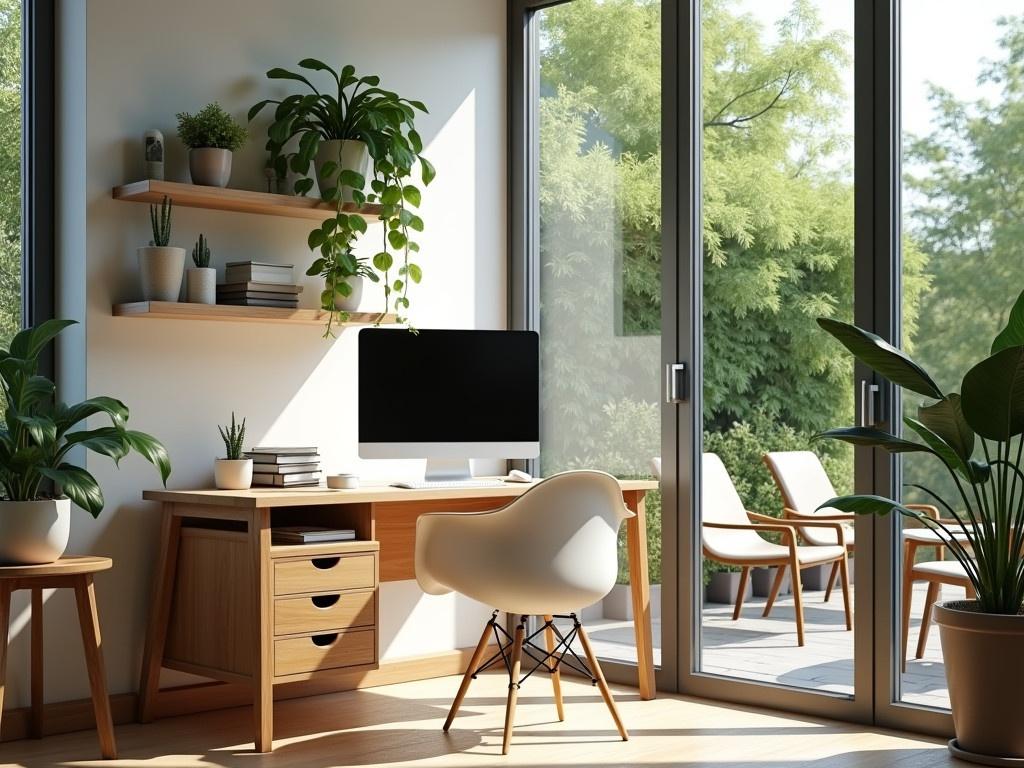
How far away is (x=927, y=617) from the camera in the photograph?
383 centimetres

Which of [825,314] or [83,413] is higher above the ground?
[825,314]

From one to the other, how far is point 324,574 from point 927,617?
176 cm

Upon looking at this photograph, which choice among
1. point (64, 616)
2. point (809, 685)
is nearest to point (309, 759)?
point (64, 616)

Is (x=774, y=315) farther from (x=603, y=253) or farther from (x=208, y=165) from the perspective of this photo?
(x=208, y=165)

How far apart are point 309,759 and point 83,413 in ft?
3.60

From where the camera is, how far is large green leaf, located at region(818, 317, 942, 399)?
346 centimetres

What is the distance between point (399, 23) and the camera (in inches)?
186

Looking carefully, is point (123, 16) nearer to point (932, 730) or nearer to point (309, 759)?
point (309, 759)

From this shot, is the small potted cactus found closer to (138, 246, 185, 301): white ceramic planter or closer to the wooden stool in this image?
(138, 246, 185, 301): white ceramic planter

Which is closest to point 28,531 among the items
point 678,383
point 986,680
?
point 678,383

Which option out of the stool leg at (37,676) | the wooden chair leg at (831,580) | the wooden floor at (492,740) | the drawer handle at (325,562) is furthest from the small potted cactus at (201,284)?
the wooden chair leg at (831,580)

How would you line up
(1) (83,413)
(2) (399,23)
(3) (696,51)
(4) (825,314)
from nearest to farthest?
(1) (83,413)
(4) (825,314)
(3) (696,51)
(2) (399,23)

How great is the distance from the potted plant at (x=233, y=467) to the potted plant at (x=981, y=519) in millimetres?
1737

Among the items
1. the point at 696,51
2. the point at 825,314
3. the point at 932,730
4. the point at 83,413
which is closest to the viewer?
the point at 83,413
